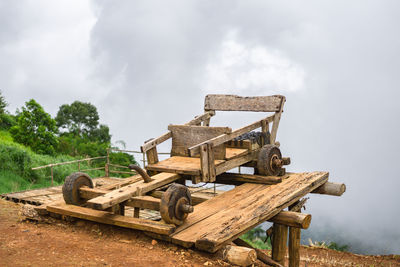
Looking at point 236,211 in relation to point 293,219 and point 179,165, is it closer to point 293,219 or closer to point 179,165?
point 293,219

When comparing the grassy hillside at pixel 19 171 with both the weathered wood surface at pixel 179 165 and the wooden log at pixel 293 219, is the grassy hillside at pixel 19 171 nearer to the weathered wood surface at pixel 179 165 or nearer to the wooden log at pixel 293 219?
the weathered wood surface at pixel 179 165

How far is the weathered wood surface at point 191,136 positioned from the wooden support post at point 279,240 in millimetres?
1469

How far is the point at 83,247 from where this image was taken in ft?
18.2

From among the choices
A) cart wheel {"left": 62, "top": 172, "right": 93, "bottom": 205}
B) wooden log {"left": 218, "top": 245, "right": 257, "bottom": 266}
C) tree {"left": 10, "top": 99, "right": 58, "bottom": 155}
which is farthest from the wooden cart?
tree {"left": 10, "top": 99, "right": 58, "bottom": 155}

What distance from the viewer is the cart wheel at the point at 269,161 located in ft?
25.5

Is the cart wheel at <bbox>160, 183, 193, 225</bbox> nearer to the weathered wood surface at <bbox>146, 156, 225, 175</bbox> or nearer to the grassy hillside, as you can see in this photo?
the weathered wood surface at <bbox>146, 156, 225, 175</bbox>

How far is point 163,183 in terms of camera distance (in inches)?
265

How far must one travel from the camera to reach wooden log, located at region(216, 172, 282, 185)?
769cm

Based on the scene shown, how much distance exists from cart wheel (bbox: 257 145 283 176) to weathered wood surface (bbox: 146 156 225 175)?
0.98 m

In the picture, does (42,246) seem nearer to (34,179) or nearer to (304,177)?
(304,177)

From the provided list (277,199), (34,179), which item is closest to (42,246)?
(277,199)

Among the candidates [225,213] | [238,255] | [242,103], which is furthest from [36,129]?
[238,255]

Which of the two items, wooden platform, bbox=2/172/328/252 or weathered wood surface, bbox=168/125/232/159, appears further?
weathered wood surface, bbox=168/125/232/159

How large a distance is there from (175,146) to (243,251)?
3066mm
